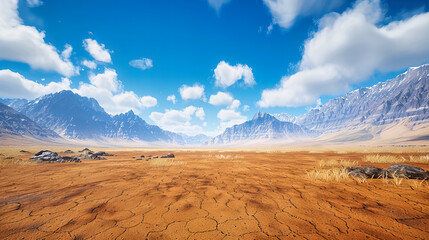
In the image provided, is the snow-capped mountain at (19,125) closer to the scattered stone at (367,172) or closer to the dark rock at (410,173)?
the scattered stone at (367,172)

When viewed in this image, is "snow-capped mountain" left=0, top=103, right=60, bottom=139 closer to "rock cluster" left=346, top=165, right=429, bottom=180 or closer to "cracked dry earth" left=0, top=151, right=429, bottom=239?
"cracked dry earth" left=0, top=151, right=429, bottom=239

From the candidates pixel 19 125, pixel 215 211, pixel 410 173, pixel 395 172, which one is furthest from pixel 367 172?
pixel 19 125

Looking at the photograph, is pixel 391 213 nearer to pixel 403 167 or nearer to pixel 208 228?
pixel 208 228

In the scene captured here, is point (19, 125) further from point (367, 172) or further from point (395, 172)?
point (395, 172)

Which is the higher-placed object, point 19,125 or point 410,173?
point 19,125

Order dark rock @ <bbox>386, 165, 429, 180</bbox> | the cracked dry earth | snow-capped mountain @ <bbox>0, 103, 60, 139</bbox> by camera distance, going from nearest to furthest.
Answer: the cracked dry earth < dark rock @ <bbox>386, 165, 429, 180</bbox> < snow-capped mountain @ <bbox>0, 103, 60, 139</bbox>

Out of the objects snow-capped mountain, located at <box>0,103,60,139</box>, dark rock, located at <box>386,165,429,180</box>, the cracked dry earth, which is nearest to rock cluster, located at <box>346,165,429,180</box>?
dark rock, located at <box>386,165,429,180</box>

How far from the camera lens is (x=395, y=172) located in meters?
5.50

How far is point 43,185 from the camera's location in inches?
204

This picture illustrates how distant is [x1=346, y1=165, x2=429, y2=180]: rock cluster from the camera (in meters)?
5.32

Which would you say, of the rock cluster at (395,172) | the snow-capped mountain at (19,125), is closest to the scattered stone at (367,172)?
the rock cluster at (395,172)

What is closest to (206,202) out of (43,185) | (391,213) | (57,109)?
(391,213)

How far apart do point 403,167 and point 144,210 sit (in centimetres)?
843

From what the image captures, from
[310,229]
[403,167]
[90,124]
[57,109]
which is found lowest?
[310,229]
